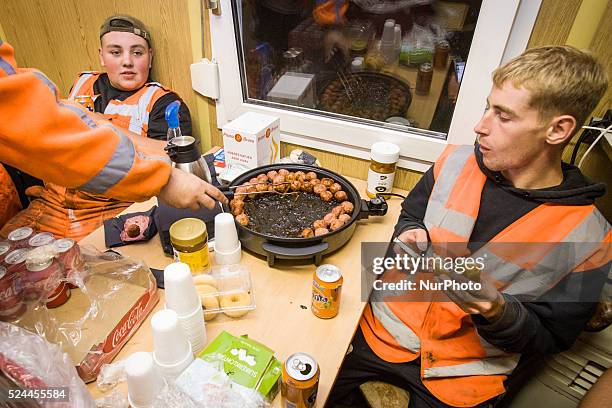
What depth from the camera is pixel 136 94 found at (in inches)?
63.5

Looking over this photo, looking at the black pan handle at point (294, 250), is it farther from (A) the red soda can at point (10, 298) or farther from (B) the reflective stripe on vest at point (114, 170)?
(A) the red soda can at point (10, 298)

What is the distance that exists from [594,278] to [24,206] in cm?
207

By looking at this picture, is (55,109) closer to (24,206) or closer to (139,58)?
(139,58)

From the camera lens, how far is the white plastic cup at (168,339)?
0.65 metres

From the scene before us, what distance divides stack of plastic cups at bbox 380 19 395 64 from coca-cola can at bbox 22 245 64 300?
117 cm

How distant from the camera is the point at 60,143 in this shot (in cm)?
71

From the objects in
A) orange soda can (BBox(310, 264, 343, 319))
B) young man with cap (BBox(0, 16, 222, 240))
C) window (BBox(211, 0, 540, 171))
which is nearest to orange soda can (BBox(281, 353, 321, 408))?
orange soda can (BBox(310, 264, 343, 319))

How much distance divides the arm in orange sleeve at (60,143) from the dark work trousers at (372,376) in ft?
2.36

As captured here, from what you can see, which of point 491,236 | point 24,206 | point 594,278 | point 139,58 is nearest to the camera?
point 594,278

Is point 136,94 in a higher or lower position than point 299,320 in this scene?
higher

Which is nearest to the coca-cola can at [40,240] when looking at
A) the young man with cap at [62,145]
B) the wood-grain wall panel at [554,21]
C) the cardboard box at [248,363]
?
the young man with cap at [62,145]

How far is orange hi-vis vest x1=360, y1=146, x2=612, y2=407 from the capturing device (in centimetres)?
88

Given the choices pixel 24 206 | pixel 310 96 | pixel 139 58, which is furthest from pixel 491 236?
pixel 24 206

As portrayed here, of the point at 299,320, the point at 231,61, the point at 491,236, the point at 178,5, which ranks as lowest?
the point at 299,320
